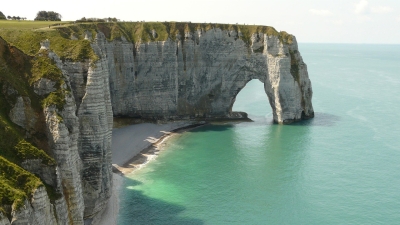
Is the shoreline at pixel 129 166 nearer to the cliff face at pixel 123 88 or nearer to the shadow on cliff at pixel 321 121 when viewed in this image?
the cliff face at pixel 123 88

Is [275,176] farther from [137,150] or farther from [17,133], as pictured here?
[17,133]

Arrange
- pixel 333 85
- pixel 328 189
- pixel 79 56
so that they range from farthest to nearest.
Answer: pixel 333 85 < pixel 328 189 < pixel 79 56

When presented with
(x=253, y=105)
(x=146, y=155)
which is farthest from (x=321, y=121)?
(x=146, y=155)

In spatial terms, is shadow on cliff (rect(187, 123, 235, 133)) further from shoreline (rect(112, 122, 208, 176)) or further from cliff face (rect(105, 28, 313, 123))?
cliff face (rect(105, 28, 313, 123))

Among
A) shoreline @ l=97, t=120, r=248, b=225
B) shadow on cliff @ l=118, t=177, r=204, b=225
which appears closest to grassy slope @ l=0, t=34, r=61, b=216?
shoreline @ l=97, t=120, r=248, b=225

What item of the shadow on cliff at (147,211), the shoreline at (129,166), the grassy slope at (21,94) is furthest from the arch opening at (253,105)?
the grassy slope at (21,94)

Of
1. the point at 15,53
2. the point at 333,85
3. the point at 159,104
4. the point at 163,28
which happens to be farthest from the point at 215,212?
the point at 333,85

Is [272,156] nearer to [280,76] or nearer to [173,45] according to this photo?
[280,76]
